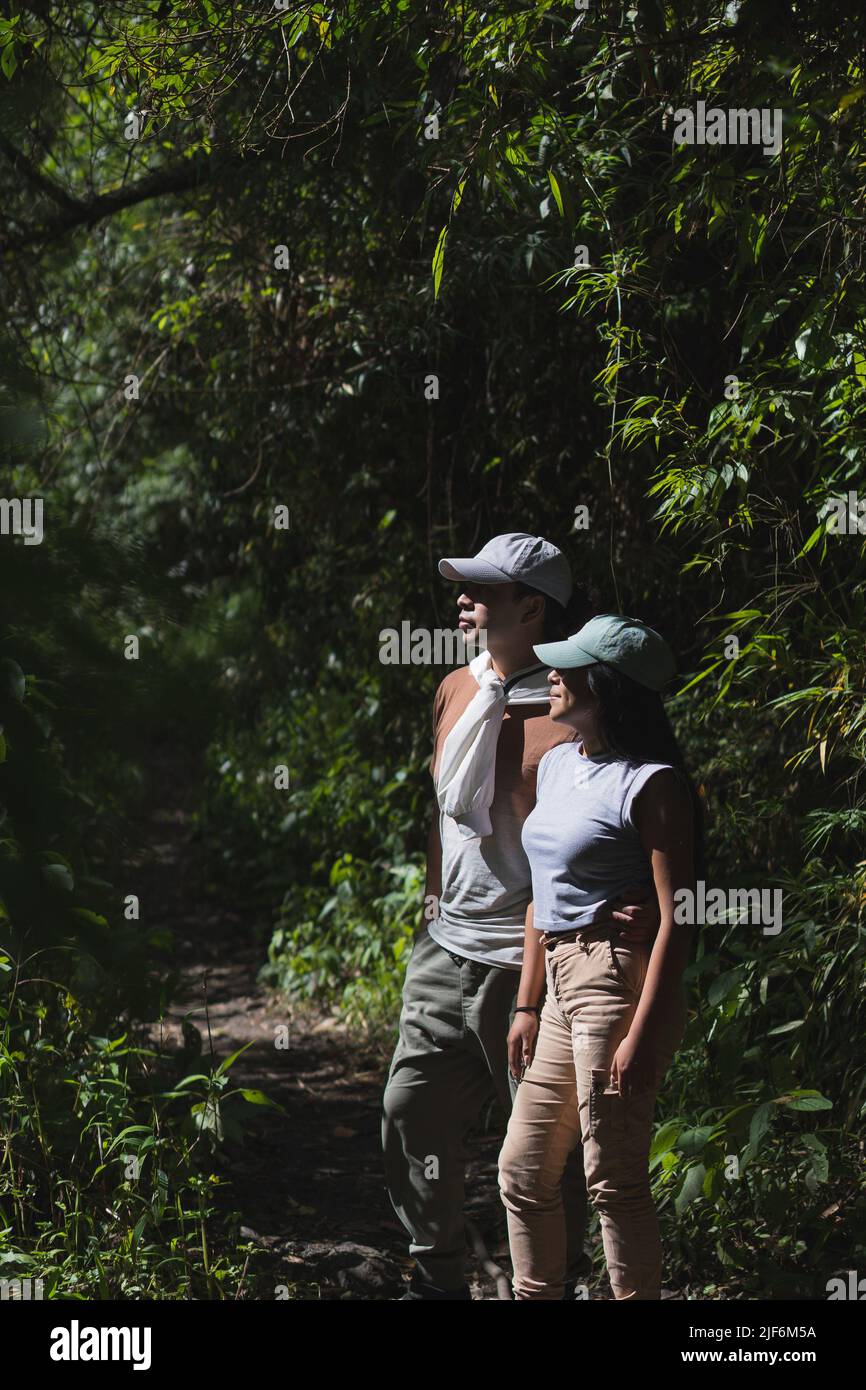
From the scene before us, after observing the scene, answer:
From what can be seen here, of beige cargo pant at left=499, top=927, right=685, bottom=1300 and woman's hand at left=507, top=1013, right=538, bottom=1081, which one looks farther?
woman's hand at left=507, top=1013, right=538, bottom=1081

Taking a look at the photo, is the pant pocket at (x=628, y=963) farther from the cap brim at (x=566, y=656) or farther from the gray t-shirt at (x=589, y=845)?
the cap brim at (x=566, y=656)

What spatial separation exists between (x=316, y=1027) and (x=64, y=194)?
3549 mm

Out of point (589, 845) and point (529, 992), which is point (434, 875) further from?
point (589, 845)

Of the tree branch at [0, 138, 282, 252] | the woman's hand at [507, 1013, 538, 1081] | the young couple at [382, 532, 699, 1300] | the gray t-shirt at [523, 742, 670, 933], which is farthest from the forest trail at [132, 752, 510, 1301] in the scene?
the tree branch at [0, 138, 282, 252]

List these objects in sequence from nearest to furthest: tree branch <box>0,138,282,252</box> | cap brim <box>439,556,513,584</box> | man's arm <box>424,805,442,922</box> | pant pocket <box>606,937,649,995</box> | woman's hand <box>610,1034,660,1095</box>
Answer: woman's hand <box>610,1034,660,1095</box>, pant pocket <box>606,937,649,995</box>, cap brim <box>439,556,513,584</box>, man's arm <box>424,805,442,922</box>, tree branch <box>0,138,282,252</box>

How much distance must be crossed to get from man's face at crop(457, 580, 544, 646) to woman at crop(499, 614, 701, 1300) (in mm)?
276

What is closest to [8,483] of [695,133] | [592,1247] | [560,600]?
[560,600]

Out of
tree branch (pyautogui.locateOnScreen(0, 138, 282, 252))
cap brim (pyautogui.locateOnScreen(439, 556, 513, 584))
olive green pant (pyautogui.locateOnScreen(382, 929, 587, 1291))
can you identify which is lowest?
olive green pant (pyautogui.locateOnScreen(382, 929, 587, 1291))

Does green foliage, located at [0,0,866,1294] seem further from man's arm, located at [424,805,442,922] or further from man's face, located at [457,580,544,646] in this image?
man's arm, located at [424,805,442,922]

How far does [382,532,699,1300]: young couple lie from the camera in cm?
243

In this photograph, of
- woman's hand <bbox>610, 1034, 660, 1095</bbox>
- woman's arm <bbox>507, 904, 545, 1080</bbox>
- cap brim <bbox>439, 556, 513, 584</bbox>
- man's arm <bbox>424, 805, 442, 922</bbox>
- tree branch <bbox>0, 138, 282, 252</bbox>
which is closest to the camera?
woman's hand <bbox>610, 1034, 660, 1095</bbox>

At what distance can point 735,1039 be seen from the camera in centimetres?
329

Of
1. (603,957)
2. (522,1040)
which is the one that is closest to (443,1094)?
(522,1040)

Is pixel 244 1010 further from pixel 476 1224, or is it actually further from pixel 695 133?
pixel 695 133
